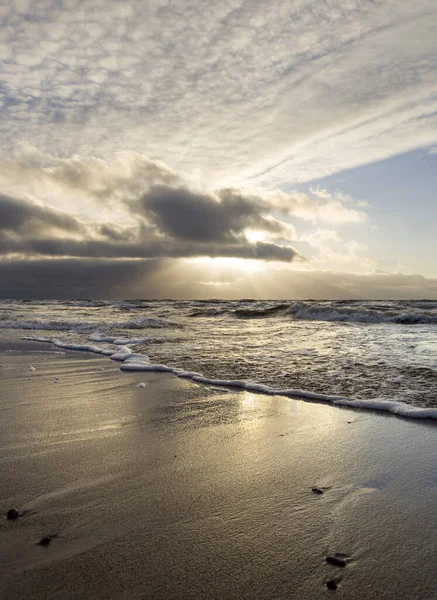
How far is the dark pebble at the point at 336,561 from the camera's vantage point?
2.18 meters

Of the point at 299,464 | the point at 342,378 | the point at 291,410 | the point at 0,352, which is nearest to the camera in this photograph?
the point at 299,464

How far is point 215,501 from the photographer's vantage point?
2.90m

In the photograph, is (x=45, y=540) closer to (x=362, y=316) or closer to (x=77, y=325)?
(x=77, y=325)

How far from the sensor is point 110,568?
7.06ft

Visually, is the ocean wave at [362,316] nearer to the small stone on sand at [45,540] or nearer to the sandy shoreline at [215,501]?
the sandy shoreline at [215,501]

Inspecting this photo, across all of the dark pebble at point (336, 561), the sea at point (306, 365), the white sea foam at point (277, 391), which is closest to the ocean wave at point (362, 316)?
the sea at point (306, 365)

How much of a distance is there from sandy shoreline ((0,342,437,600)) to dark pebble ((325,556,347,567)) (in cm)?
3

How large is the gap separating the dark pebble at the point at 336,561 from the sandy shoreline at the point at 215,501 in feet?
0.09

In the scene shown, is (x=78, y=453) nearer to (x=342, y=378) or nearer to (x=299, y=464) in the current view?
(x=299, y=464)

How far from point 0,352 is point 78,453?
8312 millimetres

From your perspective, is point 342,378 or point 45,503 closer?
point 45,503

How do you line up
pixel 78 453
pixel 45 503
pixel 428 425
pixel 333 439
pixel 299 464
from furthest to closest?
pixel 428 425 < pixel 333 439 < pixel 78 453 < pixel 299 464 < pixel 45 503

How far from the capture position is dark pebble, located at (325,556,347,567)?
2180 mm

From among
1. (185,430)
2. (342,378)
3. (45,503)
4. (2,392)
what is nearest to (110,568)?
(45,503)
